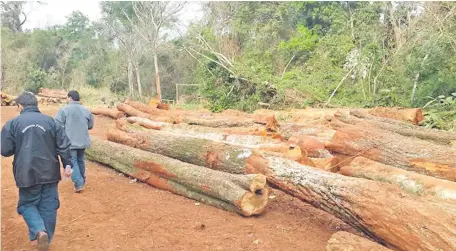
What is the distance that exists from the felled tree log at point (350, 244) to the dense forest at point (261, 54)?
6.90 m

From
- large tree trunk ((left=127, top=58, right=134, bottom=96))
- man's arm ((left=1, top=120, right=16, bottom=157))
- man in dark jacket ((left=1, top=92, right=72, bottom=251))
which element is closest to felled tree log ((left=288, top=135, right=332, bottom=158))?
man in dark jacket ((left=1, top=92, right=72, bottom=251))

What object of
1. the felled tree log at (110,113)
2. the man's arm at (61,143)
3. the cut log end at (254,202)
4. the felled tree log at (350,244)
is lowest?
the felled tree log at (110,113)

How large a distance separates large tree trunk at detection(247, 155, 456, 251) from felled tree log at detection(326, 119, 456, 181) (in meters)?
1.39

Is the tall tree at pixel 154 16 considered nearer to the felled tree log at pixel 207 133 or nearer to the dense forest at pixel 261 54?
the dense forest at pixel 261 54

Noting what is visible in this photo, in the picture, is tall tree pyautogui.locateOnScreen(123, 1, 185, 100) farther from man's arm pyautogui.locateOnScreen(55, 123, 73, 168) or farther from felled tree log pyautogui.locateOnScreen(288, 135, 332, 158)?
man's arm pyautogui.locateOnScreen(55, 123, 73, 168)

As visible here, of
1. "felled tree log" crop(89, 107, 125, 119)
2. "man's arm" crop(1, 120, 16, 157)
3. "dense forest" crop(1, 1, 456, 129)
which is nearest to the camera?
"man's arm" crop(1, 120, 16, 157)

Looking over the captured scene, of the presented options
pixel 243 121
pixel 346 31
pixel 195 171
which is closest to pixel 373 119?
pixel 243 121

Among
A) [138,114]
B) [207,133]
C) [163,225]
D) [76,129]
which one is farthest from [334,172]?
[138,114]

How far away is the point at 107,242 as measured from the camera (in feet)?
14.2

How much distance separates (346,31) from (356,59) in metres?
2.81

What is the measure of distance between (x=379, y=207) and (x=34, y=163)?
3518 millimetres

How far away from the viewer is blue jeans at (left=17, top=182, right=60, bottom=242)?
13.1 ft

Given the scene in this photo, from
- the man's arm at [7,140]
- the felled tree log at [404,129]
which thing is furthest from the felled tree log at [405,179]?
the man's arm at [7,140]

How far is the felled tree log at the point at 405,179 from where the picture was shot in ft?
14.0
